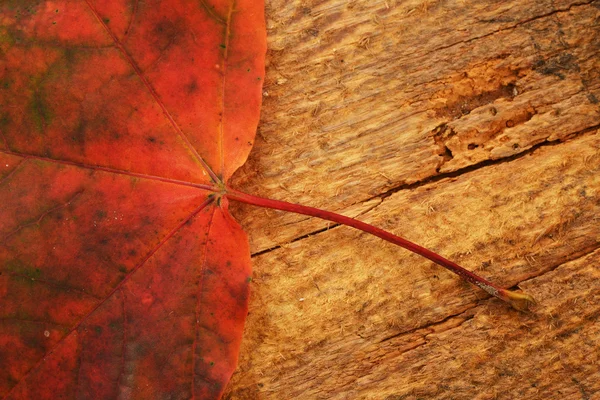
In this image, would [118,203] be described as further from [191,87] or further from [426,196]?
[426,196]

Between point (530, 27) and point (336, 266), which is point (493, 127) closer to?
point (530, 27)

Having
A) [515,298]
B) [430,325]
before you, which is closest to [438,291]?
[430,325]

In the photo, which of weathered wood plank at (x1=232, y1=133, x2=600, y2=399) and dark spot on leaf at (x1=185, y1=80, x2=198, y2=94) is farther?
weathered wood plank at (x1=232, y1=133, x2=600, y2=399)

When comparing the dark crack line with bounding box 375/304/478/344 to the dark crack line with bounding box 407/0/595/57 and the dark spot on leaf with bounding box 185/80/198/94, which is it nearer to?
the dark crack line with bounding box 407/0/595/57

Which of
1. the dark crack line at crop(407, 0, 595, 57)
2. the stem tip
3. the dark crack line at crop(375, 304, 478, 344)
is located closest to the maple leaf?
the dark crack line at crop(375, 304, 478, 344)

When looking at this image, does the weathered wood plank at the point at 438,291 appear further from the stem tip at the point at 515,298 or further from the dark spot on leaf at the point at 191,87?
the dark spot on leaf at the point at 191,87

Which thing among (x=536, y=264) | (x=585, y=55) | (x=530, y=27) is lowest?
(x=536, y=264)

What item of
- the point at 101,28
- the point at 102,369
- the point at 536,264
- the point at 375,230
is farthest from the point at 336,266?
the point at 101,28
